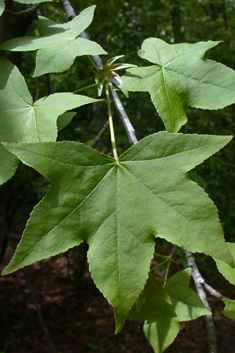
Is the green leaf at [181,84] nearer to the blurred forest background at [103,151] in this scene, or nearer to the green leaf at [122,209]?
the green leaf at [122,209]

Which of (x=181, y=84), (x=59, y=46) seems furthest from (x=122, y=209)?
(x=59, y=46)

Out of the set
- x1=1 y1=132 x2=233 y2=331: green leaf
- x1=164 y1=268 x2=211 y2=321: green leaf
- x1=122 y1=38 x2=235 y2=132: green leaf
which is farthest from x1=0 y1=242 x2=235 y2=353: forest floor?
x1=122 y1=38 x2=235 y2=132: green leaf

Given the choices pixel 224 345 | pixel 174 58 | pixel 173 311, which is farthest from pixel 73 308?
pixel 174 58

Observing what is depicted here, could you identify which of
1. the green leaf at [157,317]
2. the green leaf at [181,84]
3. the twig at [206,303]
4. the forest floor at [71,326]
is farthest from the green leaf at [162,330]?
the forest floor at [71,326]

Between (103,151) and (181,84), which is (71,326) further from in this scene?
(181,84)

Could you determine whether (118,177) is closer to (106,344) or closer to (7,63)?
(7,63)

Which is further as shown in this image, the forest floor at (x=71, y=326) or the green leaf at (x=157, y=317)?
the forest floor at (x=71, y=326)
